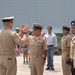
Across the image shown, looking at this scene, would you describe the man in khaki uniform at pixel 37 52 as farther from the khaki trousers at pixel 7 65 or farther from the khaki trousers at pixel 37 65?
the khaki trousers at pixel 7 65

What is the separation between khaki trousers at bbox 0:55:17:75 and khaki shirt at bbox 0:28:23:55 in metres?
0.11

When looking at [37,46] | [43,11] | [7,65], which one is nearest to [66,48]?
[37,46]

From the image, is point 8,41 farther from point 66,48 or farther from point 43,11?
point 43,11

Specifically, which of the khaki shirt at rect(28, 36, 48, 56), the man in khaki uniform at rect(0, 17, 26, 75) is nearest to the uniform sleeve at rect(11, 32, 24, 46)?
the man in khaki uniform at rect(0, 17, 26, 75)

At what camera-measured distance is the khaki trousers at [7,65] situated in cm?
588

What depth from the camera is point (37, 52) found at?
21.7ft

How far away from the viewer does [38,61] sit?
21.6 feet

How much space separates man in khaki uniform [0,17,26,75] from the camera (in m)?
5.85

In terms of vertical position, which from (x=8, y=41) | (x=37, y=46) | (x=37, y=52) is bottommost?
(x=37, y=52)

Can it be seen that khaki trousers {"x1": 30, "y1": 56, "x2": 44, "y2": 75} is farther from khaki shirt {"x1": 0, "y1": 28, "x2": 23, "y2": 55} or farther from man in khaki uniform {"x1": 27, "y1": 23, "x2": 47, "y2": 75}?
khaki shirt {"x1": 0, "y1": 28, "x2": 23, "y2": 55}

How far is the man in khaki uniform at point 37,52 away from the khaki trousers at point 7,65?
0.78 meters

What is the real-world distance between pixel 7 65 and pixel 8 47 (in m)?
0.40

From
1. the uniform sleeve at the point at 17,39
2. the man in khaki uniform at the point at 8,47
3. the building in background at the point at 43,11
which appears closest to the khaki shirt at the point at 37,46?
the man in khaki uniform at the point at 8,47

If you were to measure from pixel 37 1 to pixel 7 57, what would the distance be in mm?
18261
